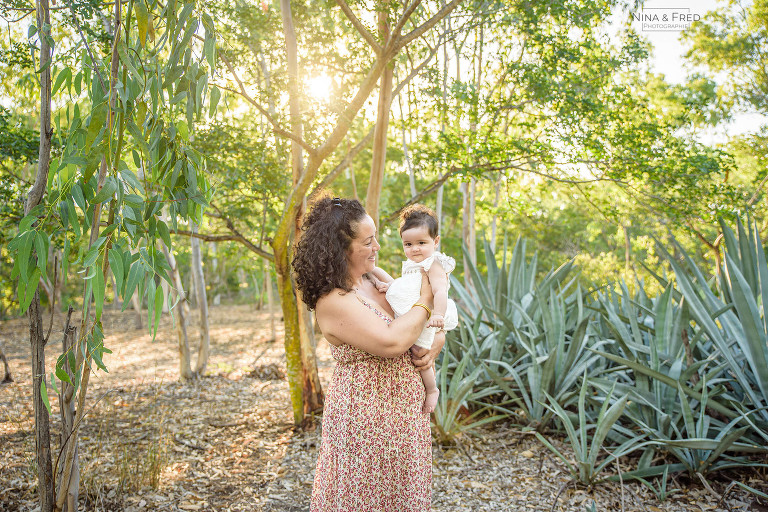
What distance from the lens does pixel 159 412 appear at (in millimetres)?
5676

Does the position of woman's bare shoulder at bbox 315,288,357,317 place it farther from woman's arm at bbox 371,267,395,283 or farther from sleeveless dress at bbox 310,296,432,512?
woman's arm at bbox 371,267,395,283

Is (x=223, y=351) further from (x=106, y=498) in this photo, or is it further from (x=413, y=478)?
(x=413, y=478)

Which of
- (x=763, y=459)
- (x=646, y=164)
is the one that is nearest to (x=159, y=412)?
(x=763, y=459)

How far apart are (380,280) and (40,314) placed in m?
1.47

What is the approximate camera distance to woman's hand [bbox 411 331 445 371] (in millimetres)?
1919

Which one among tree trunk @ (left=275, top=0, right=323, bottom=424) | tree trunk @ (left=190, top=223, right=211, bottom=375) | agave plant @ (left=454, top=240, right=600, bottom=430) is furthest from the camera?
tree trunk @ (left=190, top=223, right=211, bottom=375)

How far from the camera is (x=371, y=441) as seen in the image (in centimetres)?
184

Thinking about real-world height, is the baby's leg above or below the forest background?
below

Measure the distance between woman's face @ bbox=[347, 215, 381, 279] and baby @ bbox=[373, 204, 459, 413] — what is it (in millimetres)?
155

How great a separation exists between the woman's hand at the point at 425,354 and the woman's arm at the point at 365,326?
0.17 m

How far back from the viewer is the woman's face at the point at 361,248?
1.83m

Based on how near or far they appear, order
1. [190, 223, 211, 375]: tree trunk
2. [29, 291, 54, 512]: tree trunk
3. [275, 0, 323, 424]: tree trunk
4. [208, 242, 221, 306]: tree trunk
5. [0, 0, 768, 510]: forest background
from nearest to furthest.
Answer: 1. [0, 0, 768, 510]: forest background
2. [29, 291, 54, 512]: tree trunk
3. [275, 0, 323, 424]: tree trunk
4. [190, 223, 211, 375]: tree trunk
5. [208, 242, 221, 306]: tree trunk

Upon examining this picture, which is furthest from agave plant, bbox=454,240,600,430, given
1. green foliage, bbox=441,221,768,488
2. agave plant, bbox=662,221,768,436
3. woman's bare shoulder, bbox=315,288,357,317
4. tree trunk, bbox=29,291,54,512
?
tree trunk, bbox=29,291,54,512

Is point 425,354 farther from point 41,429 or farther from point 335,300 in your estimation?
point 41,429
